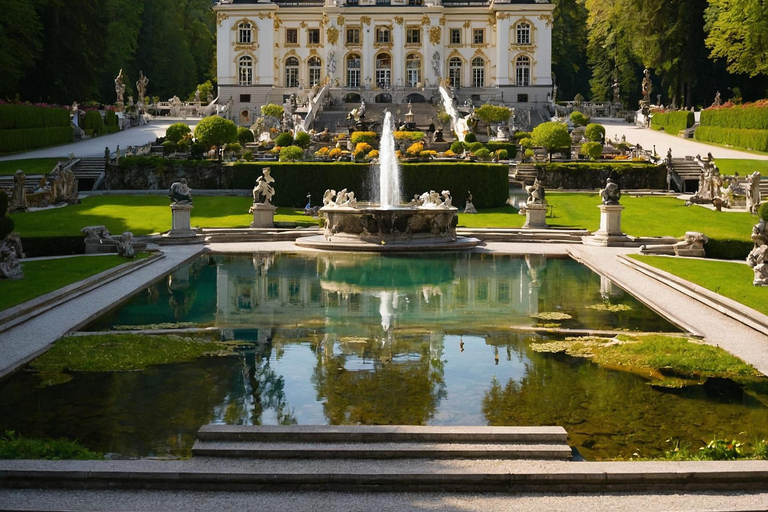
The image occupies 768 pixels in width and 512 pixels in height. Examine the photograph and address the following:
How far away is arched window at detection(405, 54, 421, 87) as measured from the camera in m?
79.9

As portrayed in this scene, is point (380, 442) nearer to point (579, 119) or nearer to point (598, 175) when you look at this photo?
point (598, 175)

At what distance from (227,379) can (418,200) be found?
18636mm

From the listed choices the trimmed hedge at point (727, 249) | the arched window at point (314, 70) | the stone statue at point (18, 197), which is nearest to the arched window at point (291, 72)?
the arched window at point (314, 70)

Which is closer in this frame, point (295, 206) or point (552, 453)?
point (552, 453)

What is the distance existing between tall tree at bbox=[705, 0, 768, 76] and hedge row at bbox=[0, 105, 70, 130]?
36.8m

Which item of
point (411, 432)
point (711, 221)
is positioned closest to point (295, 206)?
point (711, 221)

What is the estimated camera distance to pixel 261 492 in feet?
28.5

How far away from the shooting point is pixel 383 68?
263 feet

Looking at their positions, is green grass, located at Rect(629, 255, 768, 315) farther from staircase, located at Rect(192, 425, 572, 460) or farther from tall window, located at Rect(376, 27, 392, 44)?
tall window, located at Rect(376, 27, 392, 44)

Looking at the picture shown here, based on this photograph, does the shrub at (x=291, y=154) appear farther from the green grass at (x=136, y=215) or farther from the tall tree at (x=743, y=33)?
the tall tree at (x=743, y=33)

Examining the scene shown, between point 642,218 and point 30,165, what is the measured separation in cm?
2739

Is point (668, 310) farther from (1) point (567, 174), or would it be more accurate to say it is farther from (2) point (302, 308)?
(1) point (567, 174)

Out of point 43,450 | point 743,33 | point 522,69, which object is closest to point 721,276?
point 43,450

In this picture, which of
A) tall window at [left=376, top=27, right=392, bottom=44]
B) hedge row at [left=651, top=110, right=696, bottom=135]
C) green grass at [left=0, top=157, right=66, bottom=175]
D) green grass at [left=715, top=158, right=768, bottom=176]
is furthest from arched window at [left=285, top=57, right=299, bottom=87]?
green grass at [left=715, top=158, right=768, bottom=176]
